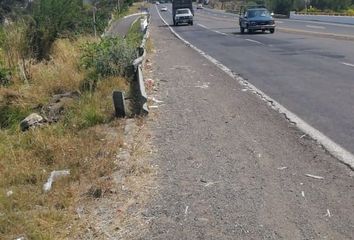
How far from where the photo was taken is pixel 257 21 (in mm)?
35219

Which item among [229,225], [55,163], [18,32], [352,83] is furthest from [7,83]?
[229,225]

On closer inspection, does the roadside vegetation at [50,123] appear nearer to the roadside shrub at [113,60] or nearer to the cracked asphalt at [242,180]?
the roadside shrub at [113,60]

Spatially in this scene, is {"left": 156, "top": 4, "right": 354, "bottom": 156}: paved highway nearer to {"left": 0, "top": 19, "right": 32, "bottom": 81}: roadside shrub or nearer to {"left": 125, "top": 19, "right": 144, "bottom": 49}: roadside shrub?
{"left": 125, "top": 19, "right": 144, "bottom": 49}: roadside shrub

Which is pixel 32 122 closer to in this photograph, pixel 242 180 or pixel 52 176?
pixel 52 176

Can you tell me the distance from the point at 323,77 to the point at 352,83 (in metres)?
1.38

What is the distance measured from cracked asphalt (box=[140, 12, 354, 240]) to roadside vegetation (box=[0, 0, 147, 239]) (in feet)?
2.77

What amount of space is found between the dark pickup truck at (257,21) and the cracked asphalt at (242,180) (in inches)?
1033

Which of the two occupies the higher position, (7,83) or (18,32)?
(18,32)

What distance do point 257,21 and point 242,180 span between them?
30733 mm

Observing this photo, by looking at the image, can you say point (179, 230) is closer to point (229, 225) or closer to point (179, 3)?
point (229, 225)

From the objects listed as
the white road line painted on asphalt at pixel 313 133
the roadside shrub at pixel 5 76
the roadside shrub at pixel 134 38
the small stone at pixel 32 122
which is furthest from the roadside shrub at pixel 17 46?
the white road line painted on asphalt at pixel 313 133

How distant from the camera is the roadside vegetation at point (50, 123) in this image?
5.32 meters

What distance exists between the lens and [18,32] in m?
18.8

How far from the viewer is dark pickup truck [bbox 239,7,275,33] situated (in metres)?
35.2
